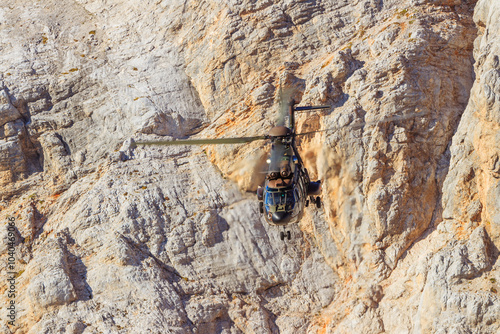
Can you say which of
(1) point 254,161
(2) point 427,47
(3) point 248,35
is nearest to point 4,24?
(3) point 248,35

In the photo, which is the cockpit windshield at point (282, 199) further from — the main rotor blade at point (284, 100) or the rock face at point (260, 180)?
the main rotor blade at point (284, 100)

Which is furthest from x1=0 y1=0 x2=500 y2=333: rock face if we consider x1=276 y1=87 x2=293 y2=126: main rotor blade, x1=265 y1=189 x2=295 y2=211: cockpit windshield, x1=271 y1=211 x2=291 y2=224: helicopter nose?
x1=265 y1=189 x2=295 y2=211: cockpit windshield

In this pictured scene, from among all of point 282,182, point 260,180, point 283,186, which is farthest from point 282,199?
point 260,180

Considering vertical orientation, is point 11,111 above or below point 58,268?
above

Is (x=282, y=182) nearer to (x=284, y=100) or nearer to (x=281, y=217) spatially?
(x=281, y=217)

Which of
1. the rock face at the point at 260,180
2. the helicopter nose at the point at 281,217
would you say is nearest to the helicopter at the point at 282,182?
the helicopter nose at the point at 281,217

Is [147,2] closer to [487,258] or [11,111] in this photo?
[11,111]
